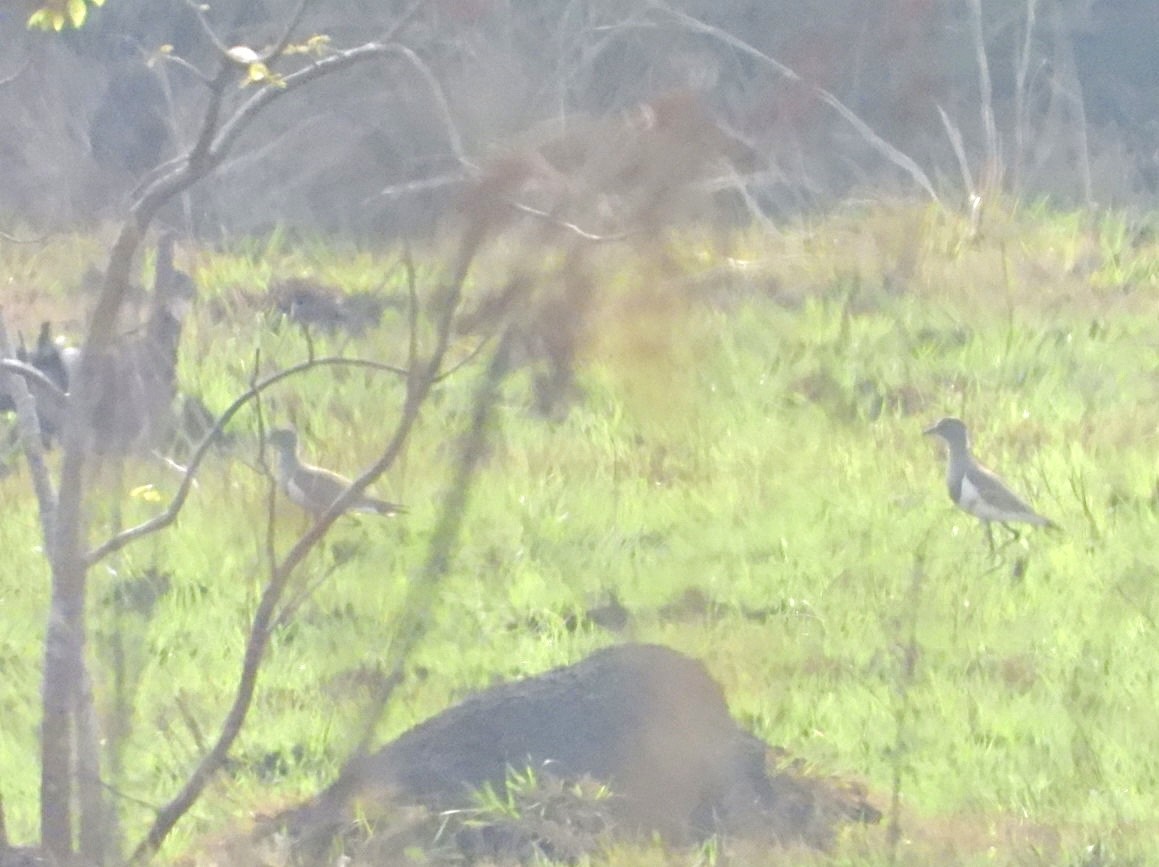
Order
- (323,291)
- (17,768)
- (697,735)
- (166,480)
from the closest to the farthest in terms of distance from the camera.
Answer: (697,735) → (17,768) → (166,480) → (323,291)

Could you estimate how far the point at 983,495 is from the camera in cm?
711

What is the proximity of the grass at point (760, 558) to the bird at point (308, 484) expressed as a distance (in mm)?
96

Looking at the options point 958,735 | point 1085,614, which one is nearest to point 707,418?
point 1085,614

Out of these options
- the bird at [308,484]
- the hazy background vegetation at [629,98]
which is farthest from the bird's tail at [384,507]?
the hazy background vegetation at [629,98]

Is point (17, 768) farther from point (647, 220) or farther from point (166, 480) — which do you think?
point (647, 220)

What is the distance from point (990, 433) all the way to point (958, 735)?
121 inches

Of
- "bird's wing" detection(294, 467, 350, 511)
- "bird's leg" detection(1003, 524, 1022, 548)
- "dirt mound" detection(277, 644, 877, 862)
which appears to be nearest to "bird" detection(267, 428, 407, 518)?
"bird's wing" detection(294, 467, 350, 511)

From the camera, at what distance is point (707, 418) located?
8672 mm

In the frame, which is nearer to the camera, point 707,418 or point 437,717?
point 437,717

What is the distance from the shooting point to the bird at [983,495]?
7.04 metres

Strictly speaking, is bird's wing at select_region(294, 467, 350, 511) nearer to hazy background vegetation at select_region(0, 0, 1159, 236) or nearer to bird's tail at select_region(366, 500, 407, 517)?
bird's tail at select_region(366, 500, 407, 517)

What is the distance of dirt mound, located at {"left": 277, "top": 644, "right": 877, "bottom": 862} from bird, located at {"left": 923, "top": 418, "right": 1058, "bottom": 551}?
199 cm

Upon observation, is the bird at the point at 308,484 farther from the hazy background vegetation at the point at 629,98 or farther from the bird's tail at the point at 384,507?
the hazy background vegetation at the point at 629,98

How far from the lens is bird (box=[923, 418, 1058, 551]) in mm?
7039
